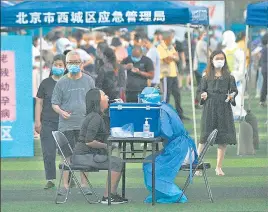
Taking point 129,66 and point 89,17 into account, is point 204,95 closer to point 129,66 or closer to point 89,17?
point 89,17

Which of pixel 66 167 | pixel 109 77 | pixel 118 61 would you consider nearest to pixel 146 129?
pixel 66 167

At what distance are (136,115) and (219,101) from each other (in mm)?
3383

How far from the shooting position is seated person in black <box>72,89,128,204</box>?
45.1 feet

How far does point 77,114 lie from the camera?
586 inches

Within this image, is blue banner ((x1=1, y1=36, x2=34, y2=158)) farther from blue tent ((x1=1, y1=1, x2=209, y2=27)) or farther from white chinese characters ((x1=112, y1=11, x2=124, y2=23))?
white chinese characters ((x1=112, y1=11, x2=124, y2=23))

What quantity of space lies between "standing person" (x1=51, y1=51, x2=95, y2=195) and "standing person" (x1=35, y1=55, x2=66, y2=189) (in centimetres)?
66

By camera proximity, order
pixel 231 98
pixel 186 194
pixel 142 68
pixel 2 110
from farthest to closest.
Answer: pixel 142 68 → pixel 2 110 → pixel 231 98 → pixel 186 194

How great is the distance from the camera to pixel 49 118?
15641 mm

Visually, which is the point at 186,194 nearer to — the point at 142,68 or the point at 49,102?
the point at 49,102

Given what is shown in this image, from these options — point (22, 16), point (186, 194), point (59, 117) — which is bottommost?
point (186, 194)

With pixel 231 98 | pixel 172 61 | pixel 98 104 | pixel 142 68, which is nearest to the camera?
pixel 98 104

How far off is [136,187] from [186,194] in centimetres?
108

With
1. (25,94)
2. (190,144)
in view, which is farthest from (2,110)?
(190,144)

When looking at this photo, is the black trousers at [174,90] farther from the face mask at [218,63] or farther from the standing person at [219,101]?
the face mask at [218,63]
